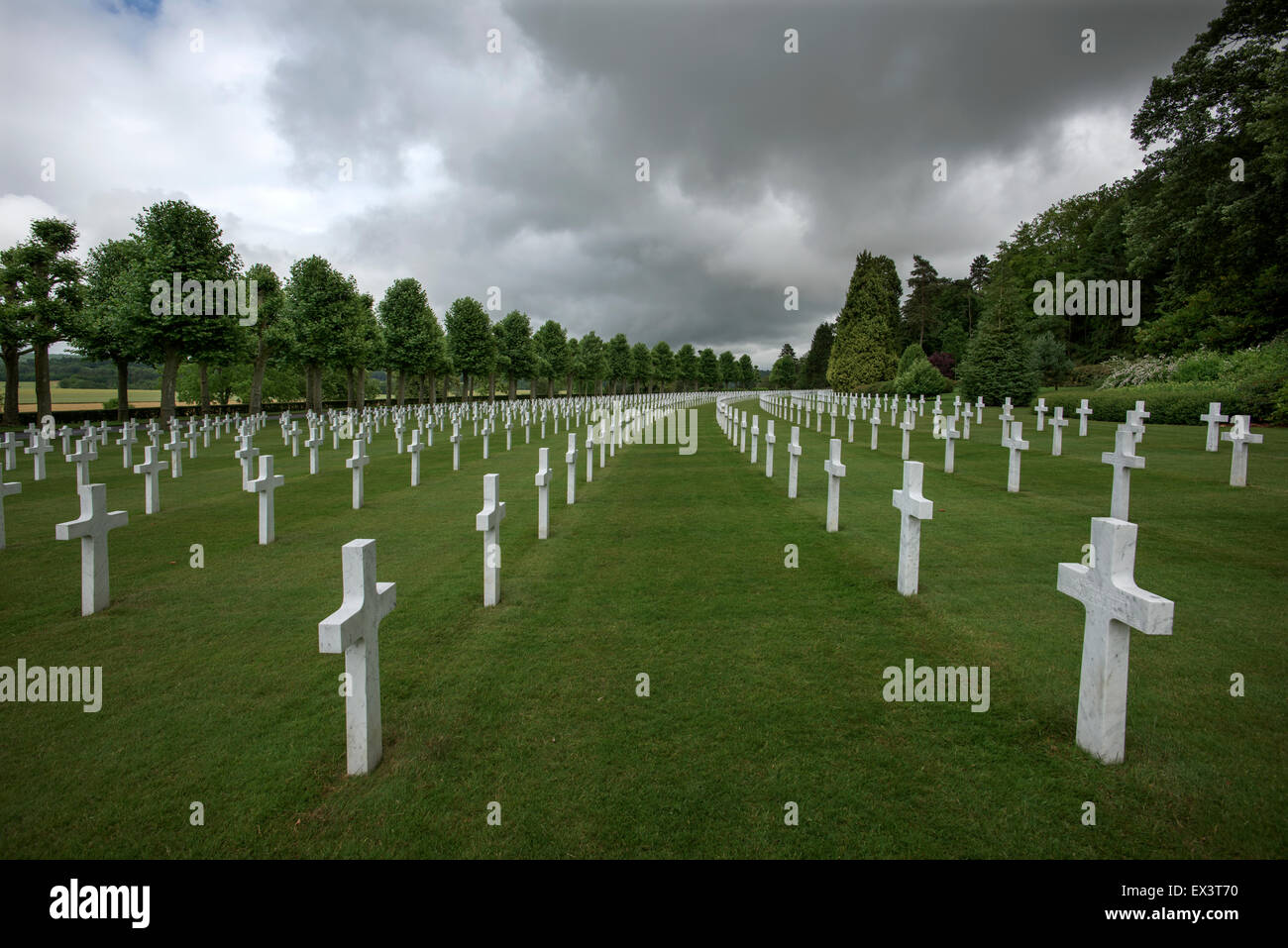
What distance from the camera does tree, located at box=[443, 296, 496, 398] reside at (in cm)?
5691

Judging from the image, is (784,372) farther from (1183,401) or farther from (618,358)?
(1183,401)

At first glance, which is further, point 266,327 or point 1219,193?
point 266,327

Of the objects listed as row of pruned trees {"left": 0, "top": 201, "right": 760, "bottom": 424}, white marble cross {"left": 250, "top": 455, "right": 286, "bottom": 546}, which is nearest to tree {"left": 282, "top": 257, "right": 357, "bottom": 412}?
row of pruned trees {"left": 0, "top": 201, "right": 760, "bottom": 424}

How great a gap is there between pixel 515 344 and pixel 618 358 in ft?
116

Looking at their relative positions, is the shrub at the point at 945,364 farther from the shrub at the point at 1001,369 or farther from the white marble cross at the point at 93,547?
the white marble cross at the point at 93,547

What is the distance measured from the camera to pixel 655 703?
423 centimetres

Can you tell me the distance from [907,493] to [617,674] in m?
3.49

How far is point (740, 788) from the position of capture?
10.8ft

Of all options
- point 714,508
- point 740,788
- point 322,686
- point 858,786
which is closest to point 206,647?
point 322,686

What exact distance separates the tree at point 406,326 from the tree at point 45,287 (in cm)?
1940

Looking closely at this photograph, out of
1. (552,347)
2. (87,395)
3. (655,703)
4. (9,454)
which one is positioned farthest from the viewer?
(87,395)

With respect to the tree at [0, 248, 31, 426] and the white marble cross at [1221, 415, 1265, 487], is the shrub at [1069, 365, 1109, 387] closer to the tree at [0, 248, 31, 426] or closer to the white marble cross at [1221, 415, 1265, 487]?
the white marble cross at [1221, 415, 1265, 487]

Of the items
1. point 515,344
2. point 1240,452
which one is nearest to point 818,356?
point 515,344

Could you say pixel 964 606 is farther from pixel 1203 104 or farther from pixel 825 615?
pixel 1203 104
